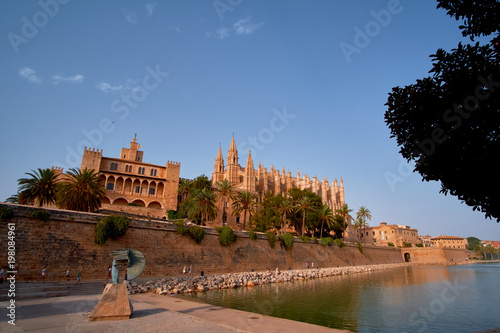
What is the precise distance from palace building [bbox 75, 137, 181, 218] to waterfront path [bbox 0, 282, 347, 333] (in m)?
A: 35.3

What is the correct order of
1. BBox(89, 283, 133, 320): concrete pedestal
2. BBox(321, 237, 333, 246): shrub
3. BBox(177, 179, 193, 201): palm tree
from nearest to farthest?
BBox(89, 283, 133, 320): concrete pedestal, BBox(321, 237, 333, 246): shrub, BBox(177, 179, 193, 201): palm tree

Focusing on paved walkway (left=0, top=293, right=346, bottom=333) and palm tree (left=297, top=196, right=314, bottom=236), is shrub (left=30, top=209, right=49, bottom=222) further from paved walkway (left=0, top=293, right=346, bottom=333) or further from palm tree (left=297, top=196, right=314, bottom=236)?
palm tree (left=297, top=196, right=314, bottom=236)

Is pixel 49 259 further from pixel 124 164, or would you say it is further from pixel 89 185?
pixel 124 164

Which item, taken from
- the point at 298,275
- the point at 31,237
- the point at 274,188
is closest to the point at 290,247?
the point at 298,275

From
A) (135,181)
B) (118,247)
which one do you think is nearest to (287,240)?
(118,247)

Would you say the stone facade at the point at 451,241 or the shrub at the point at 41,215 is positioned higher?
the stone facade at the point at 451,241

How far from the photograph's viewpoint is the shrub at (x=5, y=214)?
16555mm

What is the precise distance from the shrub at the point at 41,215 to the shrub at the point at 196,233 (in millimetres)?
10383

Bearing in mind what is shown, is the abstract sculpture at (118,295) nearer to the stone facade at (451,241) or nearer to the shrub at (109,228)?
the shrub at (109,228)

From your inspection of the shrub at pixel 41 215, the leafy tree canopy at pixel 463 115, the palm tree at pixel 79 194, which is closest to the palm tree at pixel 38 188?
the palm tree at pixel 79 194

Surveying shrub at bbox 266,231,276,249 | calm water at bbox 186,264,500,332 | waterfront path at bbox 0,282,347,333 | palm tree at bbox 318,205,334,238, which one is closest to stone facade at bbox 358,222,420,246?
palm tree at bbox 318,205,334,238

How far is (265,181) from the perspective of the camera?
7462 cm

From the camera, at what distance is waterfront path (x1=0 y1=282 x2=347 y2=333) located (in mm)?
7422

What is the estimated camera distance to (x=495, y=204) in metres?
7.59
